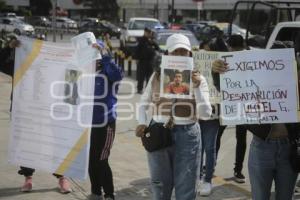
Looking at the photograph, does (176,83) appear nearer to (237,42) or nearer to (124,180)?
(237,42)

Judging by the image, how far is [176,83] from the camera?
463 cm

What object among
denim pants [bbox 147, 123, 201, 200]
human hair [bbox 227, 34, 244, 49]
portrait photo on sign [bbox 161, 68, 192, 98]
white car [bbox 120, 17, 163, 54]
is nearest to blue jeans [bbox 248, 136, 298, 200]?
denim pants [bbox 147, 123, 201, 200]

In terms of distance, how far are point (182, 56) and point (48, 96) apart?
1997mm

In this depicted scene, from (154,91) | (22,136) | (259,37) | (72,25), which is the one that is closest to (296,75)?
(154,91)

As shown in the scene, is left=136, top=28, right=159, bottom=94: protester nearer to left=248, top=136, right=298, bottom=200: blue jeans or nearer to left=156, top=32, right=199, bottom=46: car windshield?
left=156, top=32, right=199, bottom=46: car windshield

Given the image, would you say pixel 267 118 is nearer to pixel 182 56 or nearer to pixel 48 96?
pixel 182 56

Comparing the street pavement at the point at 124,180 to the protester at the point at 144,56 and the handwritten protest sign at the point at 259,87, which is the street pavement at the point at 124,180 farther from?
the protester at the point at 144,56

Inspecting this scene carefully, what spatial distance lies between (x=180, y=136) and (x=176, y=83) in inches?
16.4

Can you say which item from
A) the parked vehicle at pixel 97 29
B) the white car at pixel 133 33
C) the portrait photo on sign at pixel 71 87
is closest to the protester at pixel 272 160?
the portrait photo on sign at pixel 71 87

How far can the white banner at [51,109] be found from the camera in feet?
19.1

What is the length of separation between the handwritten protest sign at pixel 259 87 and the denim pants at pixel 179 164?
12.8 inches

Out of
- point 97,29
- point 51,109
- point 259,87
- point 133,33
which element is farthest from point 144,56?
point 133,33

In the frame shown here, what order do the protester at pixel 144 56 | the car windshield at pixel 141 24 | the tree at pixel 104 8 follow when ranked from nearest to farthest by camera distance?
the protester at pixel 144 56 → the car windshield at pixel 141 24 → the tree at pixel 104 8

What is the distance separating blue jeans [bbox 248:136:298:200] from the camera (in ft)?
14.1
